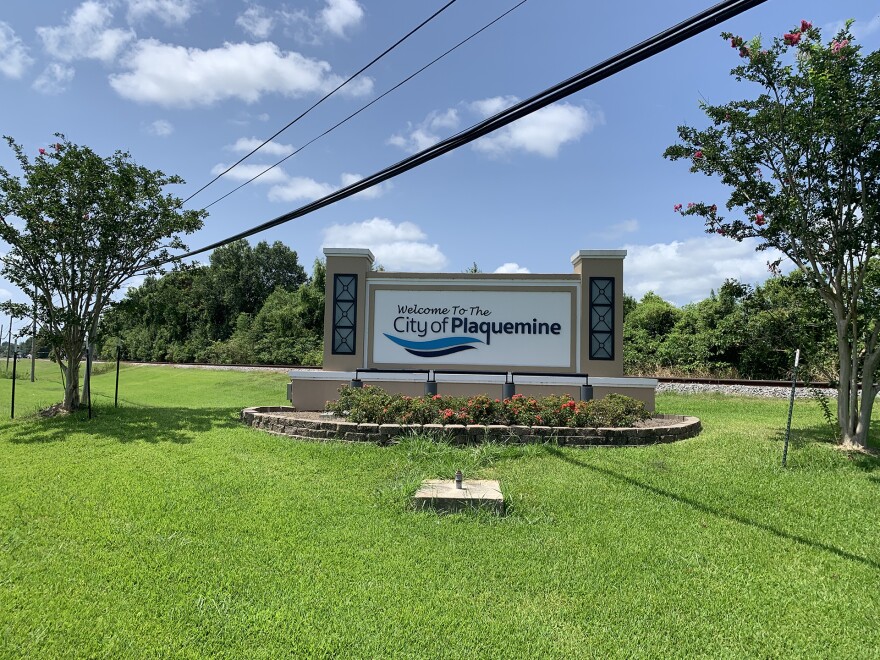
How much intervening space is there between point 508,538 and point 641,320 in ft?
59.5

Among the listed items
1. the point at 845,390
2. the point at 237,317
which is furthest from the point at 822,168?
the point at 237,317

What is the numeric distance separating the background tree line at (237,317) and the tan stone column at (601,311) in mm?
15506

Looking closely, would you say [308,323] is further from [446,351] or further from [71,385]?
[446,351]

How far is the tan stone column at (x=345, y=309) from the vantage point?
11688 mm

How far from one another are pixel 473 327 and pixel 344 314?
118 inches

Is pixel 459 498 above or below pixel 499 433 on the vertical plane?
below

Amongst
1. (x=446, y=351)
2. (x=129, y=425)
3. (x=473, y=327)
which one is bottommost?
(x=129, y=425)

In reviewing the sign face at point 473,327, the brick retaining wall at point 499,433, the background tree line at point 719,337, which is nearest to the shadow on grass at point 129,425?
the brick retaining wall at point 499,433

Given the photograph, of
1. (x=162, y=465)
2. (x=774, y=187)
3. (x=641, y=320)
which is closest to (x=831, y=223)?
(x=774, y=187)

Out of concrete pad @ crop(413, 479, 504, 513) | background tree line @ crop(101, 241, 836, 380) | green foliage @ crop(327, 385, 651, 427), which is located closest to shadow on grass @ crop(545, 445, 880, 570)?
green foliage @ crop(327, 385, 651, 427)

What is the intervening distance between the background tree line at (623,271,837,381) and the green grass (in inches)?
367

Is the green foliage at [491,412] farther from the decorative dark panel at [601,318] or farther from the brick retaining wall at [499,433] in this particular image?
the decorative dark panel at [601,318]

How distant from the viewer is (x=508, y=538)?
14.4 feet

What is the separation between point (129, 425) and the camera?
923 cm
